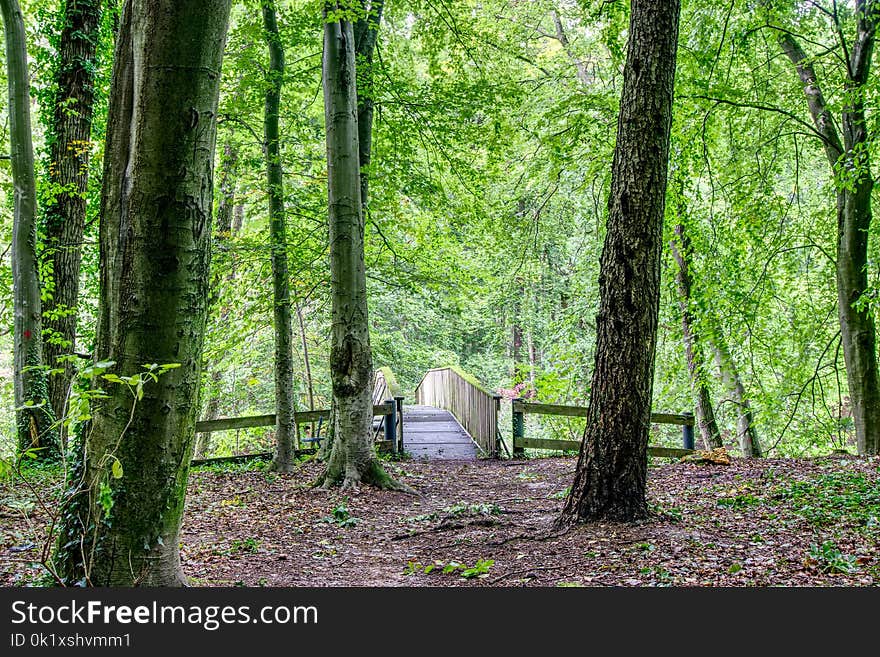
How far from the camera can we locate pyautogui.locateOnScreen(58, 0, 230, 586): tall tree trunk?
2902mm

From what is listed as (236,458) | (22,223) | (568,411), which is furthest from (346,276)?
(568,411)

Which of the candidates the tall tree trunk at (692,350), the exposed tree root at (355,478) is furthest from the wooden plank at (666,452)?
the exposed tree root at (355,478)

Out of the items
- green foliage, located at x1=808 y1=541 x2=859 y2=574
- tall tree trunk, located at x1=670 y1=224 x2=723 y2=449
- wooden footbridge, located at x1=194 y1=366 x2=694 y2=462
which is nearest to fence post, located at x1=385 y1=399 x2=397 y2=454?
wooden footbridge, located at x1=194 y1=366 x2=694 y2=462

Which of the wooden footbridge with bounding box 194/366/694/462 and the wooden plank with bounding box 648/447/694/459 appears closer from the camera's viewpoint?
the wooden footbridge with bounding box 194/366/694/462

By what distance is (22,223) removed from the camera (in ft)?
25.1

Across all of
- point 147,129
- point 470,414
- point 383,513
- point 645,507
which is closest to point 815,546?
point 645,507

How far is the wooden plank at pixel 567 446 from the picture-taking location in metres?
11.0

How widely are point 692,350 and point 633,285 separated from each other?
19.6 feet

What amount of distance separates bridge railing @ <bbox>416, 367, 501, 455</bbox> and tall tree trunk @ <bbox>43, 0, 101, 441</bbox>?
6897 millimetres

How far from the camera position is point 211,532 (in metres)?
5.82

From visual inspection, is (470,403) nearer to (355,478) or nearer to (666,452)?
(666,452)

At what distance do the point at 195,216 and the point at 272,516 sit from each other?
4447mm

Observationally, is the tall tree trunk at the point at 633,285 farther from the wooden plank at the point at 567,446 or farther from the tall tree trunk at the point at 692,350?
the wooden plank at the point at 567,446

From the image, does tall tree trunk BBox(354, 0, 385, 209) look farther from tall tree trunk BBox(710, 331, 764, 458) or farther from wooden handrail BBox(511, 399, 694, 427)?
tall tree trunk BBox(710, 331, 764, 458)
